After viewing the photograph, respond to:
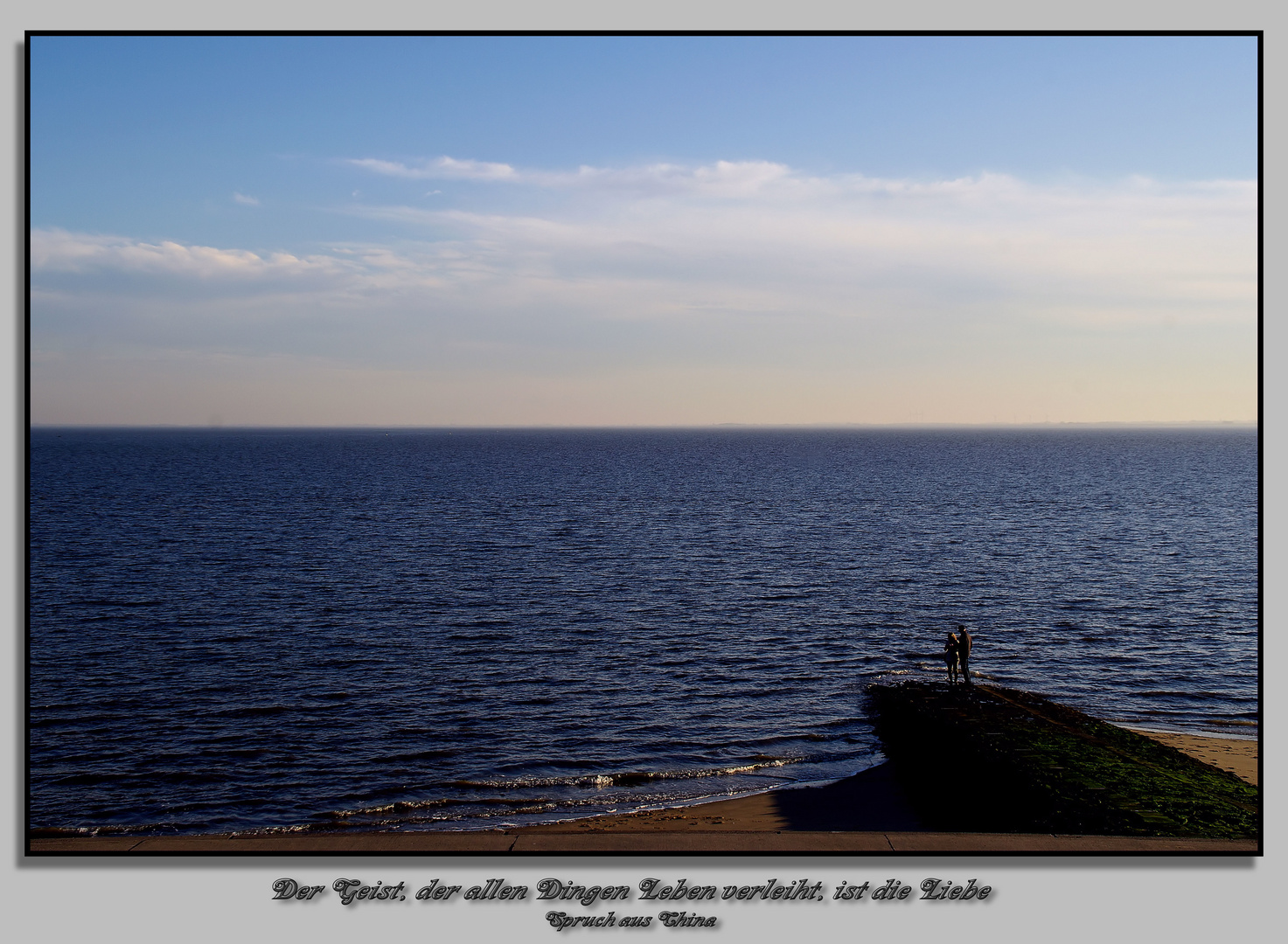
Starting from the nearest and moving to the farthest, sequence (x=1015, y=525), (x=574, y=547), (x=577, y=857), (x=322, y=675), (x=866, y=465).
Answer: (x=577, y=857), (x=322, y=675), (x=574, y=547), (x=1015, y=525), (x=866, y=465)

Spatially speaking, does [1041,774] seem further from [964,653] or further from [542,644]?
[542,644]

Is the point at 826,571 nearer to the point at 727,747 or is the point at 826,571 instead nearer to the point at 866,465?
the point at 727,747

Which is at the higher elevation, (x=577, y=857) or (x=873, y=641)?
(x=577, y=857)

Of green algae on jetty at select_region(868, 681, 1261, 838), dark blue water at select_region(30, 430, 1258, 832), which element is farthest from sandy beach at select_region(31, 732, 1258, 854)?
dark blue water at select_region(30, 430, 1258, 832)

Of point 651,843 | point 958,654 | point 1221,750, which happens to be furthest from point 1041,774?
point 651,843

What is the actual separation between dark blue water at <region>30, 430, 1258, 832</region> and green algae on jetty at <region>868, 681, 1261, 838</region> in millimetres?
2218

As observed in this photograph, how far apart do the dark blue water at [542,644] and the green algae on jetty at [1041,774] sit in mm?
2218

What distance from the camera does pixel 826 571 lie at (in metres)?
57.6

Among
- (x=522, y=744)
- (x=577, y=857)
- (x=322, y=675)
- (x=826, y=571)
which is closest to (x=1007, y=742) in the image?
(x=522, y=744)

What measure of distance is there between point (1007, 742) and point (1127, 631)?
74.2ft

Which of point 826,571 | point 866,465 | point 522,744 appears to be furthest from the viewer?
point 866,465

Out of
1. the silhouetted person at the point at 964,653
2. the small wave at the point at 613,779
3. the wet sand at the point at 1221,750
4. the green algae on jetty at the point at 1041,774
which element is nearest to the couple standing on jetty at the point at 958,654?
the silhouetted person at the point at 964,653

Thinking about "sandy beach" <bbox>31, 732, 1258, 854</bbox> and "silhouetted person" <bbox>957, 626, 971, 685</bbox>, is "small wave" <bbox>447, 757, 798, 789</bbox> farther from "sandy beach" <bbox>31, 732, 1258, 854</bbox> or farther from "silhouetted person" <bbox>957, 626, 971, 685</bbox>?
"sandy beach" <bbox>31, 732, 1258, 854</bbox>

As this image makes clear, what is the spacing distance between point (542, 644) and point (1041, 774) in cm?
2265
